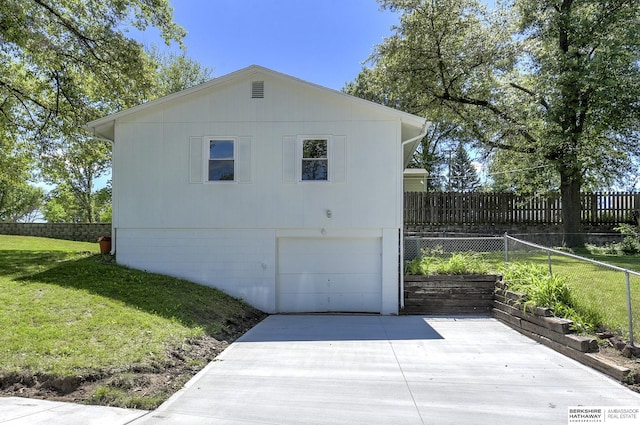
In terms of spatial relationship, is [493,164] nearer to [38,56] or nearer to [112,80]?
[112,80]

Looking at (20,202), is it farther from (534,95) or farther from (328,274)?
(534,95)

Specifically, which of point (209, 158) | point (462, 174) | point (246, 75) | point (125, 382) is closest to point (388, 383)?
point (125, 382)

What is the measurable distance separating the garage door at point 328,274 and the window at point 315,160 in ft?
5.11

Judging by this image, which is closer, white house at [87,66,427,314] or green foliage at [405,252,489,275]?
green foliage at [405,252,489,275]

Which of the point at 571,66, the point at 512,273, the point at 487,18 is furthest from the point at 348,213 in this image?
the point at 487,18

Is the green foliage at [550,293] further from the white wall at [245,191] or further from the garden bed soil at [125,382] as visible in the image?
the white wall at [245,191]

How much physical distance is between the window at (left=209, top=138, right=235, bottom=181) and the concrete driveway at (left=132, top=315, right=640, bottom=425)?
4295 mm

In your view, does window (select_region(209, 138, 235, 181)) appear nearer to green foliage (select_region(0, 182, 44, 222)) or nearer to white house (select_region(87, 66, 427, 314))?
white house (select_region(87, 66, 427, 314))

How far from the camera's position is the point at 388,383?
16.6 ft

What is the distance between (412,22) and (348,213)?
1136 cm

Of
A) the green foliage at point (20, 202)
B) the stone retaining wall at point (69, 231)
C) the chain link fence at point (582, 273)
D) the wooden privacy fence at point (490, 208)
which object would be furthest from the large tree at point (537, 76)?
the green foliage at point (20, 202)

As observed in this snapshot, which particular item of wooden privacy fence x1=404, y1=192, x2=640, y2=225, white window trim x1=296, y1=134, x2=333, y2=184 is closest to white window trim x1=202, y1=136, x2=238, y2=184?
white window trim x1=296, y1=134, x2=333, y2=184

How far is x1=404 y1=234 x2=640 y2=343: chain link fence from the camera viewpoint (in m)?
5.97

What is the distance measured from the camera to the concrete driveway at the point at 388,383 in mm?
4098
